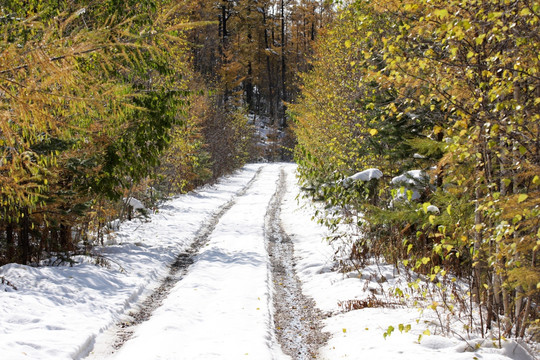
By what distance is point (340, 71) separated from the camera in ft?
46.7

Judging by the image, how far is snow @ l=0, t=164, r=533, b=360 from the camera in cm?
553

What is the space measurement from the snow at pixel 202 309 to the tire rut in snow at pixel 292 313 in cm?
19

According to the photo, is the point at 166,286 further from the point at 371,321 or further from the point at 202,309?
the point at 371,321

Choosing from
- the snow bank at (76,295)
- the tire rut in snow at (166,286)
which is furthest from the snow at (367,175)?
the snow bank at (76,295)

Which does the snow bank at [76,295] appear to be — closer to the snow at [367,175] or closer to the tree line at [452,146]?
the tree line at [452,146]

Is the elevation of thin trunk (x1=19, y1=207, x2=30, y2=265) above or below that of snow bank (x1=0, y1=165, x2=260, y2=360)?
above

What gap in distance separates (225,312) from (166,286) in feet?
7.22

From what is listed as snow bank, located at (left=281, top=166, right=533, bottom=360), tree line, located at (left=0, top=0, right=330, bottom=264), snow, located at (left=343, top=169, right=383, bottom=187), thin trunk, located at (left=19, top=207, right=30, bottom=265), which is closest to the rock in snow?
snow, located at (left=343, top=169, right=383, bottom=187)

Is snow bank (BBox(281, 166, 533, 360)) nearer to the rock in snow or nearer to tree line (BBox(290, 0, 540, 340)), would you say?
tree line (BBox(290, 0, 540, 340))

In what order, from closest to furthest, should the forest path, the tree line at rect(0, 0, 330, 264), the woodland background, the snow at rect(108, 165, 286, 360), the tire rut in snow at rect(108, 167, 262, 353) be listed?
the tree line at rect(0, 0, 330, 264), the woodland background, the snow at rect(108, 165, 286, 360), the forest path, the tire rut in snow at rect(108, 167, 262, 353)

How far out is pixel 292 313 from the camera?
7660 mm

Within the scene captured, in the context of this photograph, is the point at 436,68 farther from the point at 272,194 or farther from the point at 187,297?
the point at 272,194

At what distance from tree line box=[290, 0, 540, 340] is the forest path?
6.64 feet

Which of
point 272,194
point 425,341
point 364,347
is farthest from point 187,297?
point 272,194
